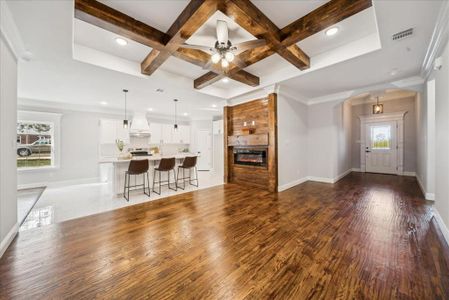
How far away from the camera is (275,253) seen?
1.97m

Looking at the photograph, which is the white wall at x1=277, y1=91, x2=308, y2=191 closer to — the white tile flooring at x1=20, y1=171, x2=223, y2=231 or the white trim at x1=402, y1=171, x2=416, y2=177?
the white tile flooring at x1=20, y1=171, x2=223, y2=231

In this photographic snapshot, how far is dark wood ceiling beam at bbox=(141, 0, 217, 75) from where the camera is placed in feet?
6.34

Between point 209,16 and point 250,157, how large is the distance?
3.71m

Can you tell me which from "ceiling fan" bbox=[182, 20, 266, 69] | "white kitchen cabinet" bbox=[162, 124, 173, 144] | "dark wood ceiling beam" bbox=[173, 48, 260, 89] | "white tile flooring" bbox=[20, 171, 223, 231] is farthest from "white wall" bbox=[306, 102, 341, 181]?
"white kitchen cabinet" bbox=[162, 124, 173, 144]

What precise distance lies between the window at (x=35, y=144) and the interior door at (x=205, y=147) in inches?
220

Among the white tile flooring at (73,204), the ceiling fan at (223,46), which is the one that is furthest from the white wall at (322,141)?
the ceiling fan at (223,46)

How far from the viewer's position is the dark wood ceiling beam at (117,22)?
2008 mm

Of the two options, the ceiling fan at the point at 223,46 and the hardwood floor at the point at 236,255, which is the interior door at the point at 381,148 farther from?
the ceiling fan at the point at 223,46

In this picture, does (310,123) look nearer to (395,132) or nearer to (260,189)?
(260,189)

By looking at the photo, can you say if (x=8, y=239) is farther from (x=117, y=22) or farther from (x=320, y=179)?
(x=320, y=179)

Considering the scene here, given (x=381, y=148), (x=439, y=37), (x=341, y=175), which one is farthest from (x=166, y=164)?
(x=381, y=148)

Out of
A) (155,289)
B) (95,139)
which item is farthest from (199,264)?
(95,139)

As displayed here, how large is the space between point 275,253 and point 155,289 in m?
1.26

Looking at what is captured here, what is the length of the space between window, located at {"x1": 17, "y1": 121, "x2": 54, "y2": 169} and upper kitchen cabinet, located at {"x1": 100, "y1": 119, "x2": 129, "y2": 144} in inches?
53.2
